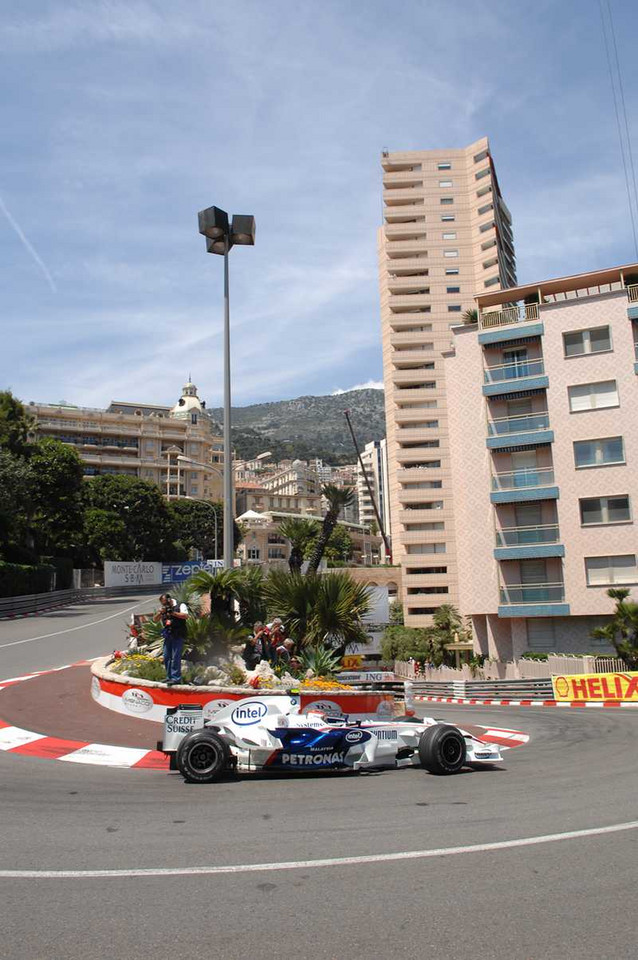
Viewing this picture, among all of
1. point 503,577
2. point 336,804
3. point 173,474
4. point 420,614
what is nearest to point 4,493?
point 503,577

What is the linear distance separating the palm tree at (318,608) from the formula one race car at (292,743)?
621 cm

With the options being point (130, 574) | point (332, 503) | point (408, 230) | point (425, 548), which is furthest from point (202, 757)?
point (408, 230)

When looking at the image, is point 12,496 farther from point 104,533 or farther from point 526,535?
point 104,533

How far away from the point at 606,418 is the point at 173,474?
103445 mm

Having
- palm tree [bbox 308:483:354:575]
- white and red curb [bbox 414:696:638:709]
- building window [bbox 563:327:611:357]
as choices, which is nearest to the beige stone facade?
building window [bbox 563:327:611:357]

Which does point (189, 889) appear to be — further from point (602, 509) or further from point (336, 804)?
point (602, 509)

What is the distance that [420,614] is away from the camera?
2532 inches

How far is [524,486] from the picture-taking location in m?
35.8

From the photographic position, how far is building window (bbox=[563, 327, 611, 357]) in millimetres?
35469

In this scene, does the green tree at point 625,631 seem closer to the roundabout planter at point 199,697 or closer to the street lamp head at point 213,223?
the roundabout planter at point 199,697

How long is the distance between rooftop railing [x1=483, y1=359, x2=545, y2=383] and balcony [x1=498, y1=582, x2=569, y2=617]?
1059 cm

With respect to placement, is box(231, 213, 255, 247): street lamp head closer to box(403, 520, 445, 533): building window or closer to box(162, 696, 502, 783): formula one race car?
box(162, 696, 502, 783): formula one race car

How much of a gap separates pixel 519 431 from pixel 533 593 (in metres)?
8.12

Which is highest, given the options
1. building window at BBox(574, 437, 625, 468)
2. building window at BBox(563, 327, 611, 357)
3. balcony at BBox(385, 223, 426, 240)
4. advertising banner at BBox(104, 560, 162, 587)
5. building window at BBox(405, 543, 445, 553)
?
balcony at BBox(385, 223, 426, 240)
